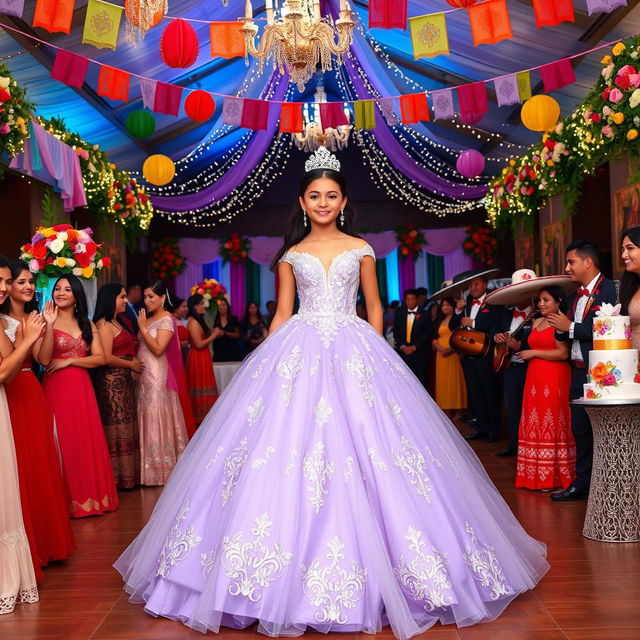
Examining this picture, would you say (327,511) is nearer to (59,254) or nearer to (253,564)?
(253,564)

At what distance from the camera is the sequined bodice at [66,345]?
5602 millimetres

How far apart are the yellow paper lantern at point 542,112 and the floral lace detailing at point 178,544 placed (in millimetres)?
5838

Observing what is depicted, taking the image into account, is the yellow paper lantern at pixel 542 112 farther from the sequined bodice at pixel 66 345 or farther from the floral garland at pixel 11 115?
the sequined bodice at pixel 66 345

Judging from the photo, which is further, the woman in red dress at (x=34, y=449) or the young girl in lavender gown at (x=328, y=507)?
the woman in red dress at (x=34, y=449)

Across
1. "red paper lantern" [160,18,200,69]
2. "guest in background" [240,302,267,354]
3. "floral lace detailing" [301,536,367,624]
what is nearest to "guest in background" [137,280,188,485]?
"red paper lantern" [160,18,200,69]

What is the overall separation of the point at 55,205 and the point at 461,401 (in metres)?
5.47

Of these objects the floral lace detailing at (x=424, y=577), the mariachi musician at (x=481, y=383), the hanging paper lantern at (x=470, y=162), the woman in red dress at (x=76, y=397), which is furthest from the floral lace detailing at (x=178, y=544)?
the hanging paper lantern at (x=470, y=162)

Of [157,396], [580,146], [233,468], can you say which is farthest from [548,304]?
[233,468]

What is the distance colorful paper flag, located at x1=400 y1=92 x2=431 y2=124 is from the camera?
8.42 m

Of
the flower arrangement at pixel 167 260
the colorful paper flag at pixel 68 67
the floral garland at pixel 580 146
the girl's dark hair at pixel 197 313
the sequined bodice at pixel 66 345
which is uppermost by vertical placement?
the colorful paper flag at pixel 68 67

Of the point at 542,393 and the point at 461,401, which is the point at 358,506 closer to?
the point at 542,393

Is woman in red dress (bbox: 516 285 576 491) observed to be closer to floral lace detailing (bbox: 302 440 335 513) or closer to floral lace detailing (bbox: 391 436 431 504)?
floral lace detailing (bbox: 391 436 431 504)

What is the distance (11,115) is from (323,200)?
3.14 meters

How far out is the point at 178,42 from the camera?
21.1ft
